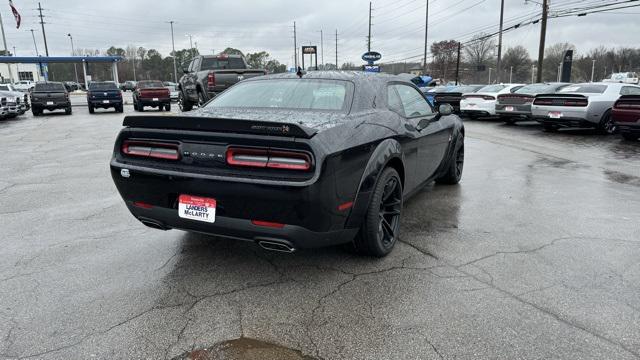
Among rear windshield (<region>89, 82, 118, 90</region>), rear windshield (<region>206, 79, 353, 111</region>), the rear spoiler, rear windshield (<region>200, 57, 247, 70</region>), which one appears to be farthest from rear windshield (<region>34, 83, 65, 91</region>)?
the rear spoiler

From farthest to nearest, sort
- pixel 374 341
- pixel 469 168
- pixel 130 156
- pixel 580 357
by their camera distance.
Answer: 1. pixel 469 168
2. pixel 130 156
3. pixel 374 341
4. pixel 580 357

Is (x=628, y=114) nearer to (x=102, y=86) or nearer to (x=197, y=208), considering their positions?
(x=197, y=208)

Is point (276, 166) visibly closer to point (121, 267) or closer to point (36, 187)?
point (121, 267)

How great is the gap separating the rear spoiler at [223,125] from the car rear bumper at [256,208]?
0.33 m

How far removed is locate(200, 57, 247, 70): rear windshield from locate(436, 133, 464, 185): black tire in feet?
35.9

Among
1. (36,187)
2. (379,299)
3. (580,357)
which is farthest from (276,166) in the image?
(36,187)

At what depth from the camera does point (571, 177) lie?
281 inches

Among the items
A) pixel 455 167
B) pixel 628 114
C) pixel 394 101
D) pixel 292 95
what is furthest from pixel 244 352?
pixel 628 114

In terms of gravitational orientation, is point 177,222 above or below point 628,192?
above

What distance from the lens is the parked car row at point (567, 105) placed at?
10.8 metres

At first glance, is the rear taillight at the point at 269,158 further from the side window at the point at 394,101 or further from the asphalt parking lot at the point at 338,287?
the side window at the point at 394,101

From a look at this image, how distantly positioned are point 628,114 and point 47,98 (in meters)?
22.8

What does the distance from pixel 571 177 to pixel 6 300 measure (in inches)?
290

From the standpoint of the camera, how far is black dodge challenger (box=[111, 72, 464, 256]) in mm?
2852
